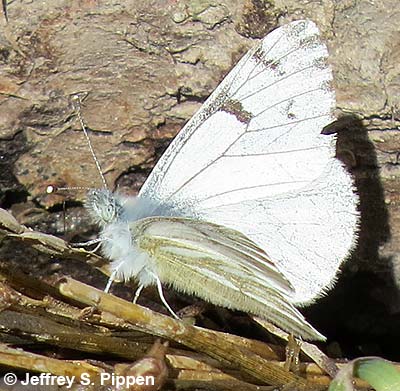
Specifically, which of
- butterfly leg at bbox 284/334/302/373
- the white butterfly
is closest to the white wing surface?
the white butterfly

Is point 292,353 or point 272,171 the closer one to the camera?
point 292,353

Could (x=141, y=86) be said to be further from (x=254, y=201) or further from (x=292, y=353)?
(x=292, y=353)

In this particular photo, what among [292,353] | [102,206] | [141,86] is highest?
[141,86]

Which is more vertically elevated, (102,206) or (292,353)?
(102,206)

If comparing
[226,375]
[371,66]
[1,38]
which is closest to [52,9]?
[1,38]

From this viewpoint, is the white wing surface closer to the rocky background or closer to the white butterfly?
the white butterfly

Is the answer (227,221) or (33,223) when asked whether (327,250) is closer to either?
(227,221)

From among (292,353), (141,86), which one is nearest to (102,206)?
(141,86)
